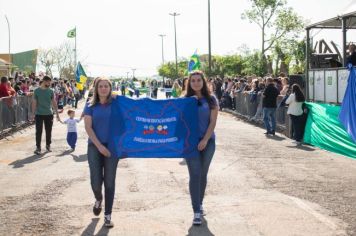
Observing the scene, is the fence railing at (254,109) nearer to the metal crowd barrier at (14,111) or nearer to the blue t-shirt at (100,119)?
the metal crowd barrier at (14,111)

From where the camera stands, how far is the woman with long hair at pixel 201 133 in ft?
19.9

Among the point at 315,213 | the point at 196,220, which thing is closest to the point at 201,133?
the point at 196,220

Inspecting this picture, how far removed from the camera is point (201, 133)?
620 cm

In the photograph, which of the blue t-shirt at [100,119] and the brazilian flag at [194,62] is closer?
the blue t-shirt at [100,119]

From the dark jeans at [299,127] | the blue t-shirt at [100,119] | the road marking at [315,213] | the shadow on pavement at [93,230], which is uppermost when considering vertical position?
the blue t-shirt at [100,119]

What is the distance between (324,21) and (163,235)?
12.3m

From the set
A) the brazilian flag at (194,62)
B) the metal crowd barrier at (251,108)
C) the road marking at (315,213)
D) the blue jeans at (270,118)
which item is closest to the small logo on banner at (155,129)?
the road marking at (315,213)

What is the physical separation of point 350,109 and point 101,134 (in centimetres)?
760

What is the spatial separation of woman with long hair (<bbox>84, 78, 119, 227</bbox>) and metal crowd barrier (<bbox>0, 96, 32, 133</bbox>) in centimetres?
1121

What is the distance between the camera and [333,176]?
9.44 metres

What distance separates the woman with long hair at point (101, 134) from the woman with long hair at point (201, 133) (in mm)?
932

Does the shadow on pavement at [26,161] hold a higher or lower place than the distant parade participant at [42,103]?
lower

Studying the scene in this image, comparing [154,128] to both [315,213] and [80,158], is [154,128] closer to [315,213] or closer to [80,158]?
[315,213]

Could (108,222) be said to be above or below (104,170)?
below
